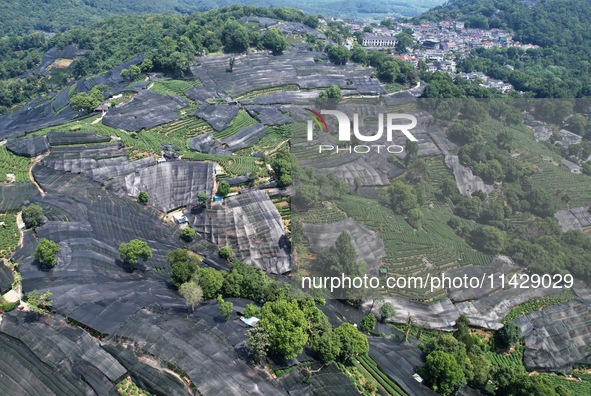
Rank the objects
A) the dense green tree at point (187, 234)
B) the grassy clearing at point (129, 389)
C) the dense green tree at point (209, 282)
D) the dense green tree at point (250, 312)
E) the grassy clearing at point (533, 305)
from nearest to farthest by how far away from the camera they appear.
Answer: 1. the grassy clearing at point (129, 389)
2. the dense green tree at point (250, 312)
3. the dense green tree at point (209, 282)
4. the grassy clearing at point (533, 305)
5. the dense green tree at point (187, 234)

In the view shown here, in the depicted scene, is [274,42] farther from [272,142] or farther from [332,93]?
[272,142]

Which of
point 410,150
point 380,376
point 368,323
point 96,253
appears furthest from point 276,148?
point 380,376

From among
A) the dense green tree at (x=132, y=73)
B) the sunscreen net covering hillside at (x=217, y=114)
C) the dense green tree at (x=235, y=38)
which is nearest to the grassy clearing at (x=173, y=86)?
the dense green tree at (x=132, y=73)

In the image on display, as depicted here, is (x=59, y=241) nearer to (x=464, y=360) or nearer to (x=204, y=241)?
(x=204, y=241)

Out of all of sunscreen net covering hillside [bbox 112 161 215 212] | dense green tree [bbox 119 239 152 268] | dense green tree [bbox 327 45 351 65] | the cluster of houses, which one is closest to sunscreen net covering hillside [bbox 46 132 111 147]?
sunscreen net covering hillside [bbox 112 161 215 212]

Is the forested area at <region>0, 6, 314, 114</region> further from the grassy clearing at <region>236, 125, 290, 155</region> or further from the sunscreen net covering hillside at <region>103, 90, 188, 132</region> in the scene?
the grassy clearing at <region>236, 125, 290, 155</region>

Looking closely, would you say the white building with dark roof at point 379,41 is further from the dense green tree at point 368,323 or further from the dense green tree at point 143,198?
the dense green tree at point 368,323
